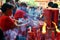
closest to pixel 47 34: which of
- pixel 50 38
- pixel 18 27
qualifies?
pixel 50 38

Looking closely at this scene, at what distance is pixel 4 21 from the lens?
5.78 ft

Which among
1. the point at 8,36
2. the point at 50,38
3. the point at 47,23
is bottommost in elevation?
the point at 8,36

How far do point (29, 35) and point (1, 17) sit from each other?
564 millimetres

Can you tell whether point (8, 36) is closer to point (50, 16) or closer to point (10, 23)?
point (10, 23)

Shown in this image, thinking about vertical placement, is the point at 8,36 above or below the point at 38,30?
below

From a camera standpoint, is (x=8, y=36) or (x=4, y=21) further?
(x=4, y=21)

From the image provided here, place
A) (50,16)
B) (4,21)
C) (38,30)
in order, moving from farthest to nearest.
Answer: (4,21) → (38,30) → (50,16)

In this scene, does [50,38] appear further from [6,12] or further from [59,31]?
[6,12]

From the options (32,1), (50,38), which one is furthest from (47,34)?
(32,1)

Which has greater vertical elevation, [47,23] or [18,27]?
[47,23]

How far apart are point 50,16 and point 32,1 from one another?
2056 mm

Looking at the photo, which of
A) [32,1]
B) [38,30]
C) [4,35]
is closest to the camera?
[38,30]

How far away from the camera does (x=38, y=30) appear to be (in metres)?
1.29

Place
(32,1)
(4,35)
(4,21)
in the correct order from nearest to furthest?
(4,35) < (4,21) < (32,1)
